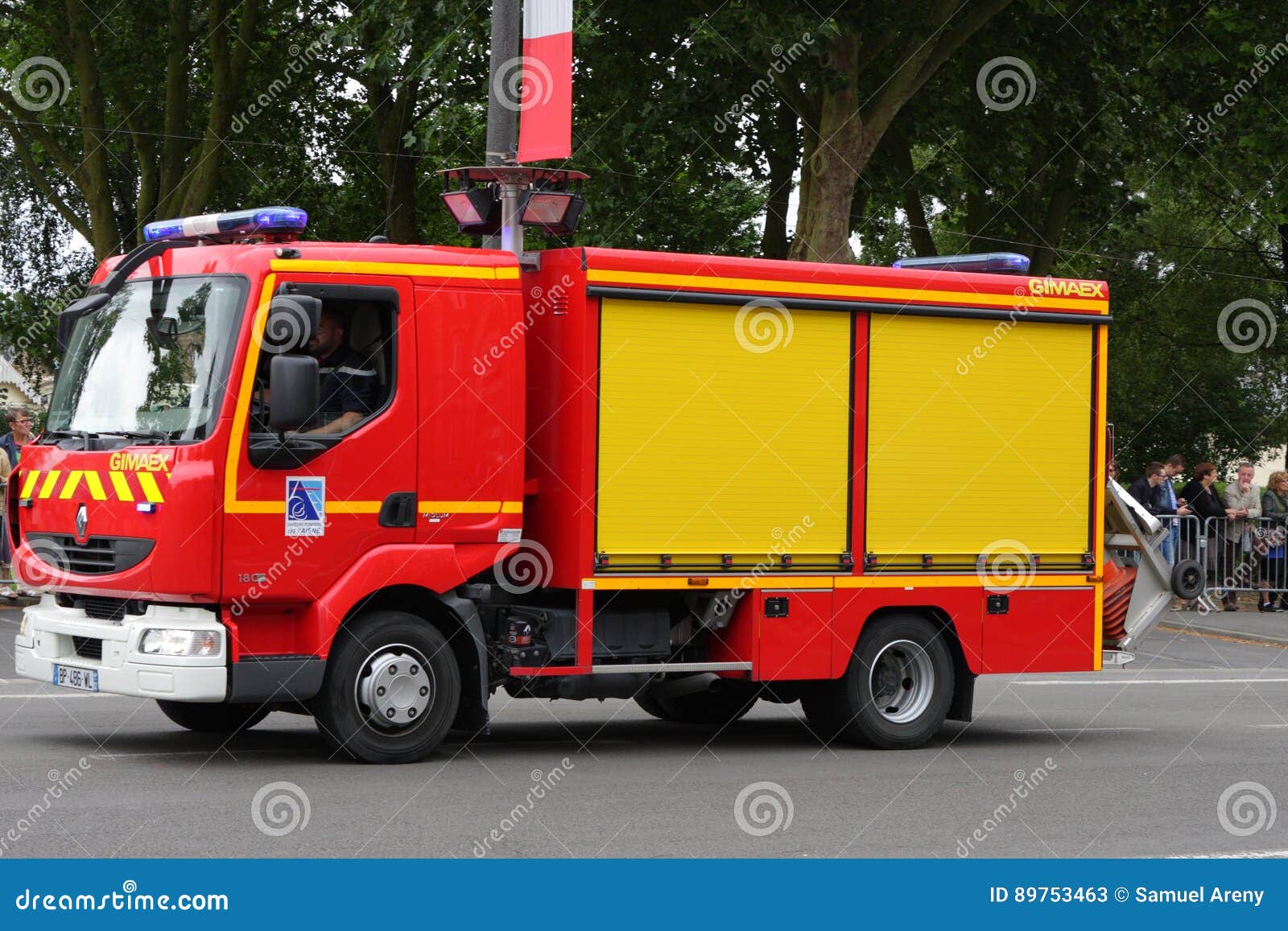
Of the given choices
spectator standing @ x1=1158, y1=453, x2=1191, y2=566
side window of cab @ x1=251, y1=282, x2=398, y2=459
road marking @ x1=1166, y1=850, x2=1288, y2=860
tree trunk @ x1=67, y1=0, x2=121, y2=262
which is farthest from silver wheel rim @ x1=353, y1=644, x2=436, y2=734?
tree trunk @ x1=67, y1=0, x2=121, y2=262

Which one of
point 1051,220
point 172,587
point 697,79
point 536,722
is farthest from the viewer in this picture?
point 1051,220

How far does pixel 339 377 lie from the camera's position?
10.0 meters

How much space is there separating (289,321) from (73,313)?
1.71 m

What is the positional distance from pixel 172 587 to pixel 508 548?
1901mm

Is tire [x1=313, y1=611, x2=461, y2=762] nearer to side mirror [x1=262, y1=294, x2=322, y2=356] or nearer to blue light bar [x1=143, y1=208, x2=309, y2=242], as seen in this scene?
side mirror [x1=262, y1=294, x2=322, y2=356]

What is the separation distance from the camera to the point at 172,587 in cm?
959

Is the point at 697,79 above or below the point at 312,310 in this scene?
above

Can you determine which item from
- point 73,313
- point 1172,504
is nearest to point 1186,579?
point 73,313

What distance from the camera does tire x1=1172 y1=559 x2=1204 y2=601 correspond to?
12.7m

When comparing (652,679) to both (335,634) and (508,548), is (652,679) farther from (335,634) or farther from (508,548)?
(335,634)

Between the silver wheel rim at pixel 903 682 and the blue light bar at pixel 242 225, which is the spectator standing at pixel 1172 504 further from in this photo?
the blue light bar at pixel 242 225

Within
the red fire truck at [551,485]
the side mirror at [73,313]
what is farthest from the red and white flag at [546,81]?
the side mirror at [73,313]

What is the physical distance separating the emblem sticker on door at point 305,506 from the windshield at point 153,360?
0.54 m

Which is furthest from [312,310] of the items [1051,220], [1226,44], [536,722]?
[1051,220]
